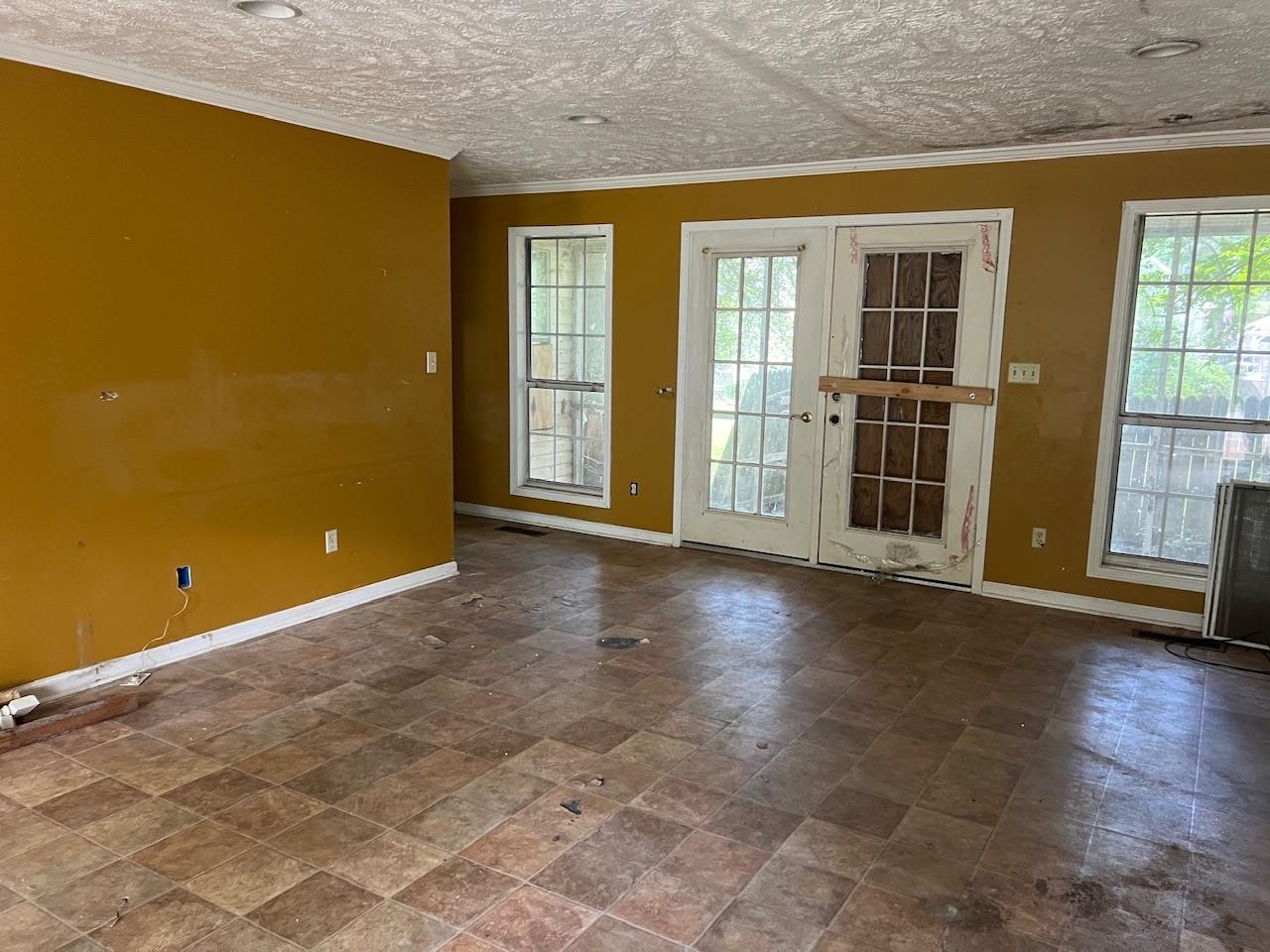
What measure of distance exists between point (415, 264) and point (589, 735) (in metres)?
2.83

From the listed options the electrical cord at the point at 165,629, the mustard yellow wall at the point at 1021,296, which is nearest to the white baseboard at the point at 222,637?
the electrical cord at the point at 165,629

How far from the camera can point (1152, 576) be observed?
15.0 feet

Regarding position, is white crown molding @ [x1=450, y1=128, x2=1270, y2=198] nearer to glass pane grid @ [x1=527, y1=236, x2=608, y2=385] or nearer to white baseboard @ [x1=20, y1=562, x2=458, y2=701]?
glass pane grid @ [x1=527, y1=236, x2=608, y2=385]

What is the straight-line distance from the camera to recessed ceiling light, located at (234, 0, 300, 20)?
8.86 ft

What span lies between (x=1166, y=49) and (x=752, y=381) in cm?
300

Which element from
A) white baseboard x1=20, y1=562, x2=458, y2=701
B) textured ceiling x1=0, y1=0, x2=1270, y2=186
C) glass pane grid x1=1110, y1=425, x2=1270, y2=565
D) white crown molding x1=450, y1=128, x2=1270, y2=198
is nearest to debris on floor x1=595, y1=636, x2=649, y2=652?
white baseboard x1=20, y1=562, x2=458, y2=701

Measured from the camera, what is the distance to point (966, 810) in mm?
2766

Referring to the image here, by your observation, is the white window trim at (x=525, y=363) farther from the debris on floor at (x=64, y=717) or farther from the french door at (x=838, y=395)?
the debris on floor at (x=64, y=717)

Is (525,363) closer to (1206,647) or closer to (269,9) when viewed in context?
(269,9)

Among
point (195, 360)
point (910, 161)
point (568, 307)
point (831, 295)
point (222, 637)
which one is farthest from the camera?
point (568, 307)

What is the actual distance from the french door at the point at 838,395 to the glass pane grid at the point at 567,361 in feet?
2.63

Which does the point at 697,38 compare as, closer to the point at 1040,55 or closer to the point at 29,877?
the point at 1040,55

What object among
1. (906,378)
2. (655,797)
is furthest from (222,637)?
(906,378)

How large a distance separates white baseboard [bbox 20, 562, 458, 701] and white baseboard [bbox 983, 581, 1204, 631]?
3.22 m
